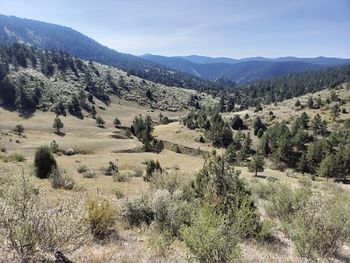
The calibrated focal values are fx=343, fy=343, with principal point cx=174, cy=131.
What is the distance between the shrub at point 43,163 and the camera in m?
29.1

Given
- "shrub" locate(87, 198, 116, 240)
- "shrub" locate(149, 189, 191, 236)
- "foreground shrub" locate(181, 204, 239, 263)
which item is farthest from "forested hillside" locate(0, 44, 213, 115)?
"foreground shrub" locate(181, 204, 239, 263)

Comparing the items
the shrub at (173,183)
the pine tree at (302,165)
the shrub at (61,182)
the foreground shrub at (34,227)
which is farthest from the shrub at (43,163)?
the pine tree at (302,165)

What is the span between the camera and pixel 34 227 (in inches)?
303

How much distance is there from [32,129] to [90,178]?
7103cm

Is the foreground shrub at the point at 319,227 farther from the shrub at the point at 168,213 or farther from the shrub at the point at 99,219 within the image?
the shrub at the point at 99,219

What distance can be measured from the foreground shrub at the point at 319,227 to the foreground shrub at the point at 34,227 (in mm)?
6884

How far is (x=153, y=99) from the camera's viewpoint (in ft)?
610

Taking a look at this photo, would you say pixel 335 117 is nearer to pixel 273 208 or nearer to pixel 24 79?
pixel 273 208

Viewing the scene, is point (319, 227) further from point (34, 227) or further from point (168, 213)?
point (34, 227)

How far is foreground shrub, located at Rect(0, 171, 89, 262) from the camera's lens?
7.54m

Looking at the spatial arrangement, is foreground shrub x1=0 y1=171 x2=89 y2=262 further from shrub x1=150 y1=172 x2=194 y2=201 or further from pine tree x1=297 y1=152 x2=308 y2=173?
pine tree x1=297 y1=152 x2=308 y2=173

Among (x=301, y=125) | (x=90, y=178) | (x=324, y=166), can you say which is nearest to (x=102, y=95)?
(x=301, y=125)

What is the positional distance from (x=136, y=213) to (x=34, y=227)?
305 inches

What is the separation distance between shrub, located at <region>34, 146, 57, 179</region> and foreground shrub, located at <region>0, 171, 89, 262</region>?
72.1ft
